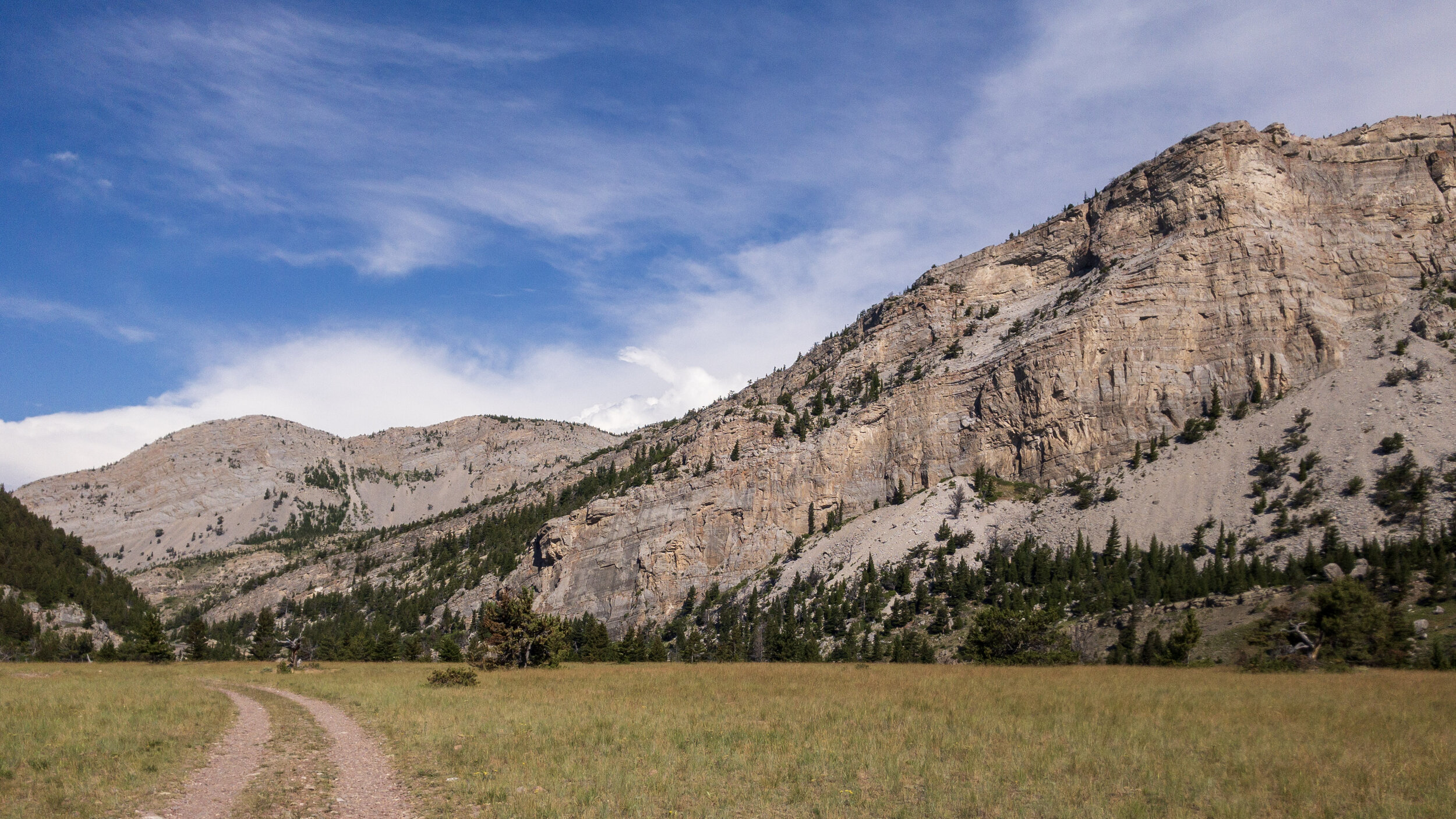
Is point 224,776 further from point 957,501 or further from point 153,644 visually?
point 957,501

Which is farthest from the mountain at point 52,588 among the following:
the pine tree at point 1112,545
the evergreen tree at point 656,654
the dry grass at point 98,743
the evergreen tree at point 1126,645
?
the pine tree at point 1112,545

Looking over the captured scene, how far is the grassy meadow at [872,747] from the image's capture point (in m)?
13.6

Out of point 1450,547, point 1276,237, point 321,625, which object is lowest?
point 321,625

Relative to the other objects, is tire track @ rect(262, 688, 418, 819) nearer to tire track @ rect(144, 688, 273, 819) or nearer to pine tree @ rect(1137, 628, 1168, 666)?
tire track @ rect(144, 688, 273, 819)

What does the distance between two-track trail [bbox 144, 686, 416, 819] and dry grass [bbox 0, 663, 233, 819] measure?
1.55ft

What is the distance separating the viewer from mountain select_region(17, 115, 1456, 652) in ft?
361

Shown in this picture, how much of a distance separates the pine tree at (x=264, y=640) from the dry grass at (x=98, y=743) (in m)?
57.0

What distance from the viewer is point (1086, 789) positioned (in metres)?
14.4

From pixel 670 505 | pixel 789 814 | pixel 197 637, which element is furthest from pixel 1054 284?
Answer: pixel 789 814

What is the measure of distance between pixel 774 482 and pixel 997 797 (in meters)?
135

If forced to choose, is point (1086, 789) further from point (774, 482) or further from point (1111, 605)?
point (774, 482)

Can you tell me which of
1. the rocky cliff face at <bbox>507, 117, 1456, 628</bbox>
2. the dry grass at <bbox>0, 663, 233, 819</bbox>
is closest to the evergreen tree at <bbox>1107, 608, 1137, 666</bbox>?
the dry grass at <bbox>0, 663, 233, 819</bbox>

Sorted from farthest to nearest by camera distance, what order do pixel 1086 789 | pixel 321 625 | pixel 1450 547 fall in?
1. pixel 321 625
2. pixel 1450 547
3. pixel 1086 789

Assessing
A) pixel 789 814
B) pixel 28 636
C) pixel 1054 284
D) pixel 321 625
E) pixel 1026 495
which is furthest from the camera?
pixel 1054 284
